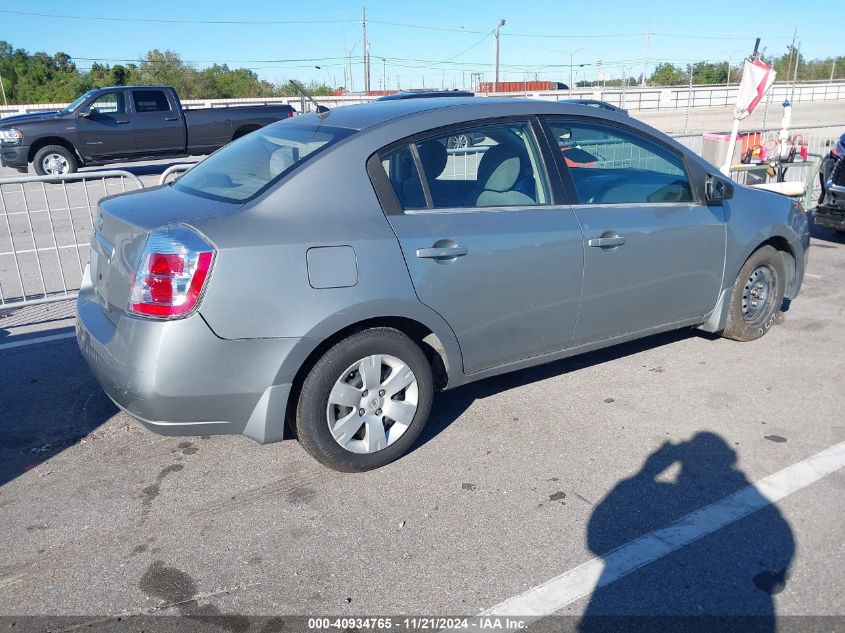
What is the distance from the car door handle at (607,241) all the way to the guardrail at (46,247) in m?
4.01

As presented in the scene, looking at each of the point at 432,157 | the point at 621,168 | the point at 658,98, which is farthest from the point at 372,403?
the point at 658,98

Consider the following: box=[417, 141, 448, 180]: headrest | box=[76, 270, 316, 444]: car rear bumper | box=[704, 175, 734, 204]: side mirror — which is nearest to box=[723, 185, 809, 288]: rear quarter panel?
box=[704, 175, 734, 204]: side mirror

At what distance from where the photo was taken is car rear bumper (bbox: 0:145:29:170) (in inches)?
643

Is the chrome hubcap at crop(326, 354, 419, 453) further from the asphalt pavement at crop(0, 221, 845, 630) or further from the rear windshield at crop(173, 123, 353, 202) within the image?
the rear windshield at crop(173, 123, 353, 202)

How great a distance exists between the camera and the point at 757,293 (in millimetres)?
5320

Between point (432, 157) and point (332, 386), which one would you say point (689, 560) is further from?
point (432, 157)

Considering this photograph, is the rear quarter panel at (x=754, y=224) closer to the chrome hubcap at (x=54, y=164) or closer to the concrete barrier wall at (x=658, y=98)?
the chrome hubcap at (x=54, y=164)

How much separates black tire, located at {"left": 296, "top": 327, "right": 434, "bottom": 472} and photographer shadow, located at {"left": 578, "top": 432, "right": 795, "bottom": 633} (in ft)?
3.37

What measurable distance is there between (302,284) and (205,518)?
115 centimetres

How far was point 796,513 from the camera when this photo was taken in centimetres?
326

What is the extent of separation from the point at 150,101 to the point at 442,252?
16071 mm

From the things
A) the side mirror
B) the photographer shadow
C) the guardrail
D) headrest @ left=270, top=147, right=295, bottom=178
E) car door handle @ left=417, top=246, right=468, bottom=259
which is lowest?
the photographer shadow

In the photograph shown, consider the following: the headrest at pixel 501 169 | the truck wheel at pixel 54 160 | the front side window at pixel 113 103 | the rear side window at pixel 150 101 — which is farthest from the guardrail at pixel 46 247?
the rear side window at pixel 150 101

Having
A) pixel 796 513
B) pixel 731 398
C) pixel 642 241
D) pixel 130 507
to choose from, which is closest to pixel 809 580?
pixel 796 513
